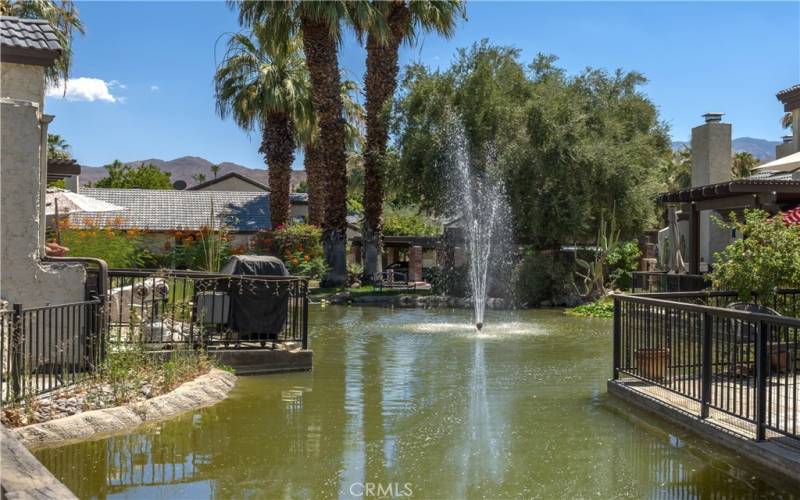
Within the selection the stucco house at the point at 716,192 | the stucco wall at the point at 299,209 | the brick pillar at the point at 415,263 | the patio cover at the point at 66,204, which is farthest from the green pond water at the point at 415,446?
the stucco wall at the point at 299,209

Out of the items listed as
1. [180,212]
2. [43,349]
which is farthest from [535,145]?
[180,212]

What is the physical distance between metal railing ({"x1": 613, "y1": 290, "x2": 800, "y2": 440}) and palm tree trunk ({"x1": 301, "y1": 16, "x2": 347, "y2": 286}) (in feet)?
71.8

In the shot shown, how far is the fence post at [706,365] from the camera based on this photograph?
7.84 metres

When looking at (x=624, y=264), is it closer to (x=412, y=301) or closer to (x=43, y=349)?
(x=412, y=301)

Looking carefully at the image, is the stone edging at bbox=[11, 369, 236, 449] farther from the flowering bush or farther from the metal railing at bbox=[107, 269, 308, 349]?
the flowering bush

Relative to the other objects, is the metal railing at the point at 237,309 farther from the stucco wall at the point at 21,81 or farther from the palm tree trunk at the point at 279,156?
the palm tree trunk at the point at 279,156

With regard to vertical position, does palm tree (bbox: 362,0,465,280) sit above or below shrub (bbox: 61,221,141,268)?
above

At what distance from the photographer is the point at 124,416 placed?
8320mm

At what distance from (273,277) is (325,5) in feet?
65.1

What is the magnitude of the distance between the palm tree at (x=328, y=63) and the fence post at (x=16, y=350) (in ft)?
76.0

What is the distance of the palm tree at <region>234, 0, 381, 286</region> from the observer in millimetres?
30031

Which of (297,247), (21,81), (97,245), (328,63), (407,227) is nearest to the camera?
(21,81)

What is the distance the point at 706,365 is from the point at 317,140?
32.7 meters

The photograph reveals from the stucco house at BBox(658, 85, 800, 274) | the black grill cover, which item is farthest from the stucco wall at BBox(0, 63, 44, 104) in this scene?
the stucco house at BBox(658, 85, 800, 274)
